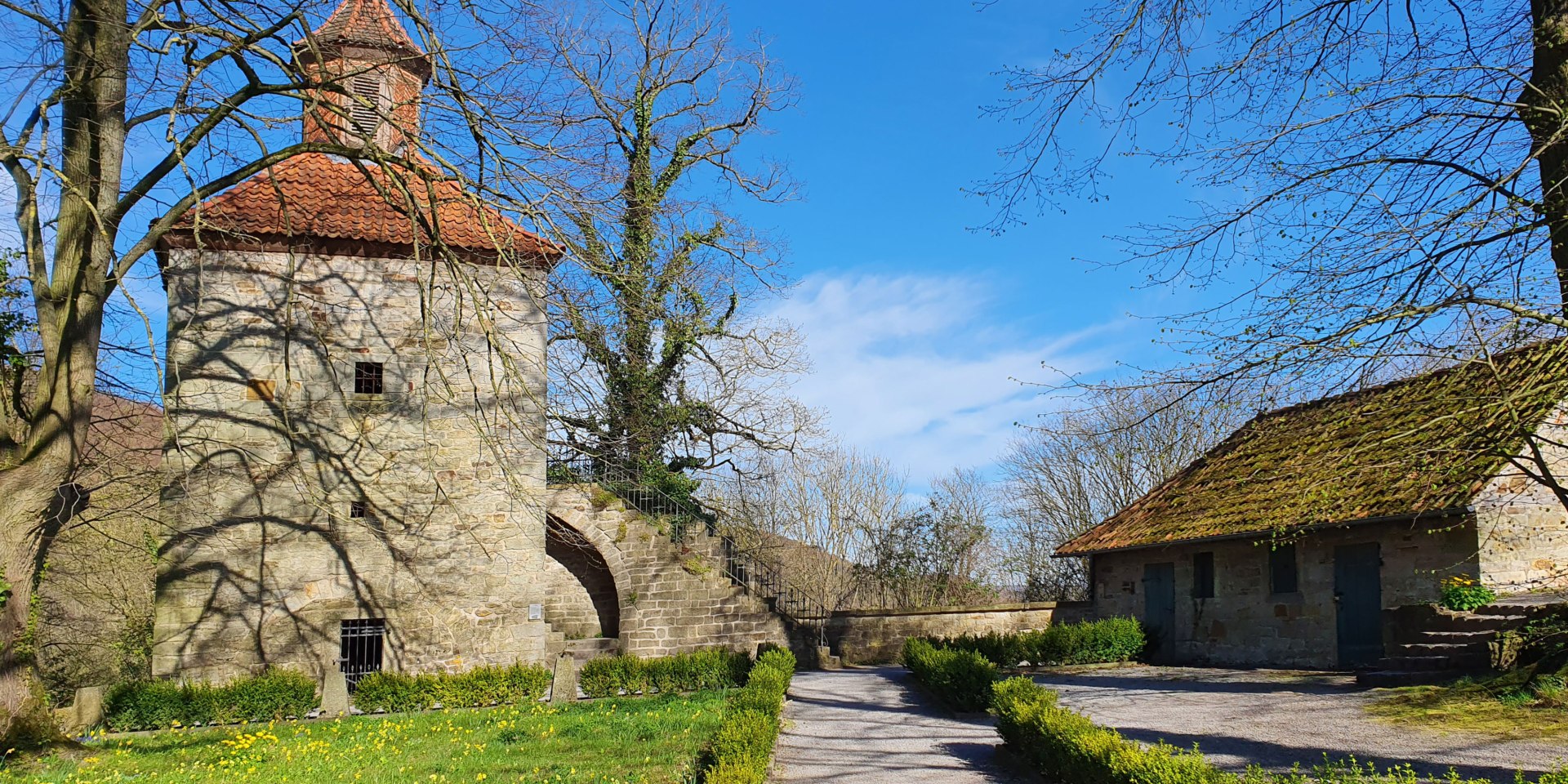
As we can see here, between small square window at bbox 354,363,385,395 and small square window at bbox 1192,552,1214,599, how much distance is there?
1430cm

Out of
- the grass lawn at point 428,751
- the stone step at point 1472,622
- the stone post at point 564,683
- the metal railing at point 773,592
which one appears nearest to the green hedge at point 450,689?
the stone post at point 564,683

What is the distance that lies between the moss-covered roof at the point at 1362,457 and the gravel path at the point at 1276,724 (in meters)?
2.03

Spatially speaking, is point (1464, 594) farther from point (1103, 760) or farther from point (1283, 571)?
point (1103, 760)

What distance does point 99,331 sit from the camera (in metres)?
9.78

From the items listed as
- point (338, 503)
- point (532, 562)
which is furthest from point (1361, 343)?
point (338, 503)

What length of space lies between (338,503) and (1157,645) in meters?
14.5

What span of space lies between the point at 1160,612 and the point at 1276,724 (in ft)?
29.6

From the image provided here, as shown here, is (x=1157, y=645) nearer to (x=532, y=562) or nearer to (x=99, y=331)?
(x=532, y=562)

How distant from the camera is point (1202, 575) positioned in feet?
60.5

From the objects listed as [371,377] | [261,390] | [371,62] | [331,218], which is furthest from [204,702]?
[371,62]

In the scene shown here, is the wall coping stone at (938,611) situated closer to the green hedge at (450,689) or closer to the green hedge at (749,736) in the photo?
the green hedge at (450,689)

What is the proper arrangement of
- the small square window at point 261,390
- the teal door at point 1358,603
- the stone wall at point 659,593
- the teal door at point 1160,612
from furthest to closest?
the stone wall at point 659,593, the teal door at point 1160,612, the small square window at point 261,390, the teal door at point 1358,603

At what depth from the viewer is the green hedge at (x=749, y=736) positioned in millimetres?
6836

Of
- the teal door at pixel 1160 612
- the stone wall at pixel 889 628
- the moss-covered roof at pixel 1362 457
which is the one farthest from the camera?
the stone wall at pixel 889 628
